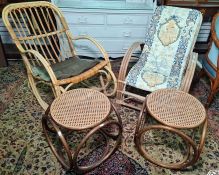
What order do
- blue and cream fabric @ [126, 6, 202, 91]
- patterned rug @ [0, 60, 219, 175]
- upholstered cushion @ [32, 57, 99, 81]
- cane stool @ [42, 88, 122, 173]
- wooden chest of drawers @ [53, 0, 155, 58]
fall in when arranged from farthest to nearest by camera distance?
wooden chest of drawers @ [53, 0, 155, 58] < blue and cream fabric @ [126, 6, 202, 91] < upholstered cushion @ [32, 57, 99, 81] < patterned rug @ [0, 60, 219, 175] < cane stool @ [42, 88, 122, 173]

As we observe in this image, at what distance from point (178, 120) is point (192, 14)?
3.78 ft

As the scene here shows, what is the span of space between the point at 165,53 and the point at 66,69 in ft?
3.27

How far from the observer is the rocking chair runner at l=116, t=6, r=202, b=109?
196cm

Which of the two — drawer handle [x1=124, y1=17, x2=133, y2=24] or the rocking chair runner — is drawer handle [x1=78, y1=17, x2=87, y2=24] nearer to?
drawer handle [x1=124, y1=17, x2=133, y2=24]

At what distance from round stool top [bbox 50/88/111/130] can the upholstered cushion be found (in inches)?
→ 11.1

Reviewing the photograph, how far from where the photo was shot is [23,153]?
1.68 meters

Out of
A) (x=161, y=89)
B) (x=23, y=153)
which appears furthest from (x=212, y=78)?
(x=23, y=153)

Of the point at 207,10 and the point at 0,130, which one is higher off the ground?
the point at 207,10

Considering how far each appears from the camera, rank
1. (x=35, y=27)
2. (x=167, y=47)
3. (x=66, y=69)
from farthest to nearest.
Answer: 1. (x=35, y=27)
2. (x=167, y=47)
3. (x=66, y=69)

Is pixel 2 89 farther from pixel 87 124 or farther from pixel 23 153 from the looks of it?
pixel 87 124

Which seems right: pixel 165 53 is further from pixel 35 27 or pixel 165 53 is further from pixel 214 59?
pixel 35 27

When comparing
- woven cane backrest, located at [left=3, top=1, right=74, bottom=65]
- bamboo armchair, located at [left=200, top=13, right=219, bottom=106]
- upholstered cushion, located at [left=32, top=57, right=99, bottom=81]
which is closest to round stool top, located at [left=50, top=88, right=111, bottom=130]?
upholstered cushion, located at [left=32, top=57, right=99, bottom=81]

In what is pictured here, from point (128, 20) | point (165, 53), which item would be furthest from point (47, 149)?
point (128, 20)

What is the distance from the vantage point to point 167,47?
2154 mm
